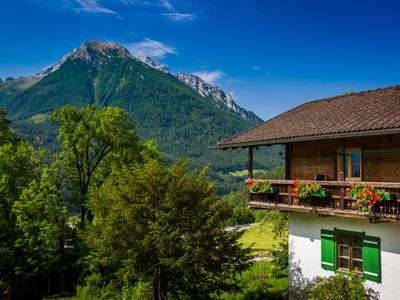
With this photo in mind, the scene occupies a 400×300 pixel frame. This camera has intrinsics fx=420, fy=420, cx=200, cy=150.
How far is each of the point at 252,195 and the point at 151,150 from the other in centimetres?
1643

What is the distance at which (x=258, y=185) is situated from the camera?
17391 millimetres

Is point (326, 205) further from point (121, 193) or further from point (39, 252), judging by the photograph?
point (39, 252)

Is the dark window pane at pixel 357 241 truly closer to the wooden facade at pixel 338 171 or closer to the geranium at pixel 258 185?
the wooden facade at pixel 338 171

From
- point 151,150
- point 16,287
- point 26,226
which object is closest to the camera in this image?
point 26,226

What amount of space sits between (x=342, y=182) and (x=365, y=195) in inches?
43.3

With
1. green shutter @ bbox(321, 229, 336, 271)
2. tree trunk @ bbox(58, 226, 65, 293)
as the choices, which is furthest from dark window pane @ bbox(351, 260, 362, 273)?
tree trunk @ bbox(58, 226, 65, 293)

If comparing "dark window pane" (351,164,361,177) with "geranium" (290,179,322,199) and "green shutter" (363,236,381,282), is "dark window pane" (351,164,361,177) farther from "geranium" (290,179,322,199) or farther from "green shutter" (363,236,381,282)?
"green shutter" (363,236,381,282)

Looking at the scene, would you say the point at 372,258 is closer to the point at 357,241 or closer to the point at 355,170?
the point at 357,241

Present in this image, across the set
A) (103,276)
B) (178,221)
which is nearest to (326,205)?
(178,221)

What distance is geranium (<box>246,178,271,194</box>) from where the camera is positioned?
56.0 feet

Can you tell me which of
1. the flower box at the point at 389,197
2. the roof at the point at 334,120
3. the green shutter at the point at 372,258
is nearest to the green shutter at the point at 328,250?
the green shutter at the point at 372,258

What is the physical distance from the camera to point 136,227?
17000 mm

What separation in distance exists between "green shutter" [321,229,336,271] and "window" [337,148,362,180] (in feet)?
7.74

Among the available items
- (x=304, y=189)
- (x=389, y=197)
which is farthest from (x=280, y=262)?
(x=389, y=197)
